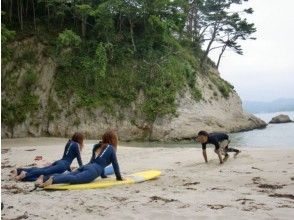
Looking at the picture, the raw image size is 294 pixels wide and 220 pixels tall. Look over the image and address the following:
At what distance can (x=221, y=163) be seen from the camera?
1199cm

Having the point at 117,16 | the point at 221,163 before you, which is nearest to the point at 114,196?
the point at 221,163

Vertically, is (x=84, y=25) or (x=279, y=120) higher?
(x=84, y=25)

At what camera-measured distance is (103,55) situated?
3006 centimetres

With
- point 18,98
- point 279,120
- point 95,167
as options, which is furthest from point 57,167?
point 279,120

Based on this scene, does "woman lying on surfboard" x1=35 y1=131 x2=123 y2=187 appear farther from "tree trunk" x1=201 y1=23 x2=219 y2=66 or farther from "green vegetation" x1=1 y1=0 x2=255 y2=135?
"tree trunk" x1=201 y1=23 x2=219 y2=66

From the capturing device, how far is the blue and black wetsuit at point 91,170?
27.4 ft

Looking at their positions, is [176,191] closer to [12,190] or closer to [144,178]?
[144,178]

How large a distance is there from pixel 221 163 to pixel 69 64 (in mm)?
20630

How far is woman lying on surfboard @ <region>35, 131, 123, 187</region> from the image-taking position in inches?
327

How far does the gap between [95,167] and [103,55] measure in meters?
21.9

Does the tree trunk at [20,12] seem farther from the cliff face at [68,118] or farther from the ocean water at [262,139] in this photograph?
the ocean water at [262,139]

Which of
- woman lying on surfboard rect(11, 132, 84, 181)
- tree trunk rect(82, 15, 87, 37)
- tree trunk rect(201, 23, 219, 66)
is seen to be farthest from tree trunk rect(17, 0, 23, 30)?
woman lying on surfboard rect(11, 132, 84, 181)

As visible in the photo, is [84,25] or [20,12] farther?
[84,25]

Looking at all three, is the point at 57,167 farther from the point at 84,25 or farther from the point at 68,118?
the point at 84,25
